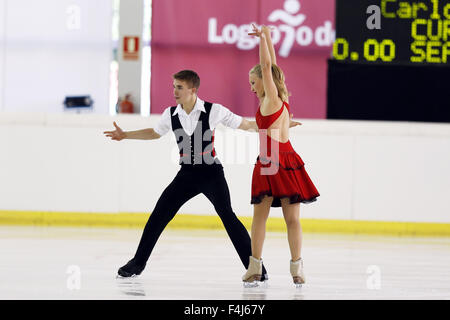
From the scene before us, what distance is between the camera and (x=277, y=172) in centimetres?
417

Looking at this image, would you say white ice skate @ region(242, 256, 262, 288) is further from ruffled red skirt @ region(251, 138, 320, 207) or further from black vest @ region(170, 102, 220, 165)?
black vest @ region(170, 102, 220, 165)

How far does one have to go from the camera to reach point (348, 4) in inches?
305

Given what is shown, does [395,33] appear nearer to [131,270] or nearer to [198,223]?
[198,223]

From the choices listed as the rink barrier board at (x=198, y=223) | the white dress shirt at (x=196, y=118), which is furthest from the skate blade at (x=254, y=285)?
the rink barrier board at (x=198, y=223)

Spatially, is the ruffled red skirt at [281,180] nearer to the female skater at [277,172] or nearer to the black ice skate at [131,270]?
the female skater at [277,172]

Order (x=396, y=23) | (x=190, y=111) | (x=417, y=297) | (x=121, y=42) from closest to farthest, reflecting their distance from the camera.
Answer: (x=417, y=297) → (x=190, y=111) → (x=396, y=23) → (x=121, y=42)

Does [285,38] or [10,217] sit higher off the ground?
[285,38]

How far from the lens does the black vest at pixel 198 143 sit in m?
4.34

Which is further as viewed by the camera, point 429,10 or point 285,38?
point 285,38

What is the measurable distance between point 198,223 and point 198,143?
3.56 m

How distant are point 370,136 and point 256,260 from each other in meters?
3.81

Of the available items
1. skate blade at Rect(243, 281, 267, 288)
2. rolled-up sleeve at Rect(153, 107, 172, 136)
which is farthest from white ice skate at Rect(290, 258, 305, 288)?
rolled-up sleeve at Rect(153, 107, 172, 136)

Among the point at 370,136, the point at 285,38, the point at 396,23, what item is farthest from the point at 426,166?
the point at 285,38

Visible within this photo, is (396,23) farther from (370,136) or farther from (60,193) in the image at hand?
(60,193)
